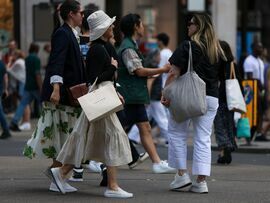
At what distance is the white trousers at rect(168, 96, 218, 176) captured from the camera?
9656 millimetres

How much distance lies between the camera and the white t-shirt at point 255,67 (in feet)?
57.0

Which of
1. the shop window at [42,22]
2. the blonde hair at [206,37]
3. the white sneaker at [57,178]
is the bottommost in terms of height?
the white sneaker at [57,178]

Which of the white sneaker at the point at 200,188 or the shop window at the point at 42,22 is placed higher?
the shop window at the point at 42,22

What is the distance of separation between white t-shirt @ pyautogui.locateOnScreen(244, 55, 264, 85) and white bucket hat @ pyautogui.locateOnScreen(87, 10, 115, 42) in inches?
320

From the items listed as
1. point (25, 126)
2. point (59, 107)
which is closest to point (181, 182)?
point (59, 107)

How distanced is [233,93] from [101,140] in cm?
387

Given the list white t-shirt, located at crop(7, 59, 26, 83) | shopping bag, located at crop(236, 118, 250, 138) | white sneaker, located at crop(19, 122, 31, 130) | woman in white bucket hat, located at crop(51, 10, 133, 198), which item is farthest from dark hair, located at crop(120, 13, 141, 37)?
white t-shirt, located at crop(7, 59, 26, 83)

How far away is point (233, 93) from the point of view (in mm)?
12742

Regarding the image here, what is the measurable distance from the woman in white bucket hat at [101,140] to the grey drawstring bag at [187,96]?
2.06ft

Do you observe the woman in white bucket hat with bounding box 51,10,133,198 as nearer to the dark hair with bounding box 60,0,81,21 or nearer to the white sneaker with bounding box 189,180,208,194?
the dark hair with bounding box 60,0,81,21

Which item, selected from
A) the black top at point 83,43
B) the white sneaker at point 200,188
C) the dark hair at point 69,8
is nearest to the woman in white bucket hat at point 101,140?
the dark hair at point 69,8

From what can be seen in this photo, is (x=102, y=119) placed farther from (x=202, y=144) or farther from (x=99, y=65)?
(x=202, y=144)

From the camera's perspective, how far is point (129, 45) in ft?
37.9

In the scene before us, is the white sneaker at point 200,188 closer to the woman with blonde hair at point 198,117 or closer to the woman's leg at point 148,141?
the woman with blonde hair at point 198,117
